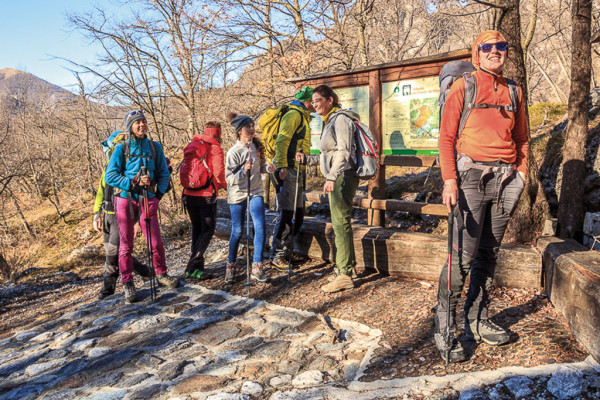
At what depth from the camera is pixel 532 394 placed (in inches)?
Result: 104

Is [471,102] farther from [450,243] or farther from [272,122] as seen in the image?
[272,122]

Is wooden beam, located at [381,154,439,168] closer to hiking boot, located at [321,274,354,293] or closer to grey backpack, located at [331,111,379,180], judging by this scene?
grey backpack, located at [331,111,379,180]

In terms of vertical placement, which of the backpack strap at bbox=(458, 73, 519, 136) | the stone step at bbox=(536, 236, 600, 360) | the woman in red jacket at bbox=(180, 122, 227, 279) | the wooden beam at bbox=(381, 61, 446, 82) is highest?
the wooden beam at bbox=(381, 61, 446, 82)

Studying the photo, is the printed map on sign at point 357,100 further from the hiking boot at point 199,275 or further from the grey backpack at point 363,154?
the hiking boot at point 199,275

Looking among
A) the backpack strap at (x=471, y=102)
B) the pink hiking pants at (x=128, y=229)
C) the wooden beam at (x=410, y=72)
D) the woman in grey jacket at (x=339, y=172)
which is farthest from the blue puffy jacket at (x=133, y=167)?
the backpack strap at (x=471, y=102)

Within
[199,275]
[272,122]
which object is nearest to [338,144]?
[272,122]

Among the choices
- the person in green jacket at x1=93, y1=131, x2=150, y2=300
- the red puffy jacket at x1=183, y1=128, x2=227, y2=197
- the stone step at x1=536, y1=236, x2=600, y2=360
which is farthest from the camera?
the red puffy jacket at x1=183, y1=128, x2=227, y2=197

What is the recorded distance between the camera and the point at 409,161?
586cm

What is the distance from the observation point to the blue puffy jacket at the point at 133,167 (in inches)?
204

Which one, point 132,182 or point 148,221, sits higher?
point 132,182

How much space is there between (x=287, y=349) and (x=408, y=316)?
1254mm

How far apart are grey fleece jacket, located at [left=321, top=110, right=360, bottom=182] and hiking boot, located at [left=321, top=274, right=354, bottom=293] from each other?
1179mm

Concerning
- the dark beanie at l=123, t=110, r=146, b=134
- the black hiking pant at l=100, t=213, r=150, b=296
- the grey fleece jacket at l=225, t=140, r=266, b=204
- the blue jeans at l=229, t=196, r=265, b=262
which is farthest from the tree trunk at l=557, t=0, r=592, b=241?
the black hiking pant at l=100, t=213, r=150, b=296

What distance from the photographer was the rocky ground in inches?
115
